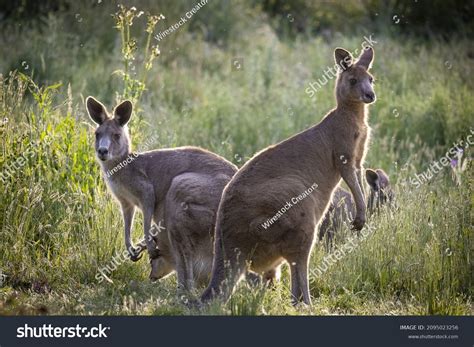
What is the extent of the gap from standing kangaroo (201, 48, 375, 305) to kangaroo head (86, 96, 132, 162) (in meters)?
1.45

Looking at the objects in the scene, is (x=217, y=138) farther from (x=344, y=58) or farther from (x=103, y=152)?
(x=103, y=152)

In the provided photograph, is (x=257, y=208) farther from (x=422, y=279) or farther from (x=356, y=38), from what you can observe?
(x=356, y=38)

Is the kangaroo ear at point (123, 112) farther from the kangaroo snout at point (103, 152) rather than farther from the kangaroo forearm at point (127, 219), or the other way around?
the kangaroo forearm at point (127, 219)

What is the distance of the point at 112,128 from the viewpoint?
8555 mm

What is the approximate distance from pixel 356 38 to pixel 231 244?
10.9m

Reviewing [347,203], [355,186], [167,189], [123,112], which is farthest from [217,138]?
[355,186]

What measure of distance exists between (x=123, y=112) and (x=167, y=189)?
88cm

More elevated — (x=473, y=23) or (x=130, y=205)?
(x=473, y=23)

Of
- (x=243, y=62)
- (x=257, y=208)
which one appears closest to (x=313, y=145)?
(x=257, y=208)

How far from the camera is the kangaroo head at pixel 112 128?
8461mm

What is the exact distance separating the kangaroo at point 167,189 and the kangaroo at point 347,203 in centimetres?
164

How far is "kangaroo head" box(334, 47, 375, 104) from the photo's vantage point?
27.1ft

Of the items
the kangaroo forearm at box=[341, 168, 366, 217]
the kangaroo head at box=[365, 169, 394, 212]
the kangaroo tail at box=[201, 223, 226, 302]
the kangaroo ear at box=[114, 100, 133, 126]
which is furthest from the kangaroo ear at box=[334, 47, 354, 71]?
the kangaroo head at box=[365, 169, 394, 212]

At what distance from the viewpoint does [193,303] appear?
7.29 metres
